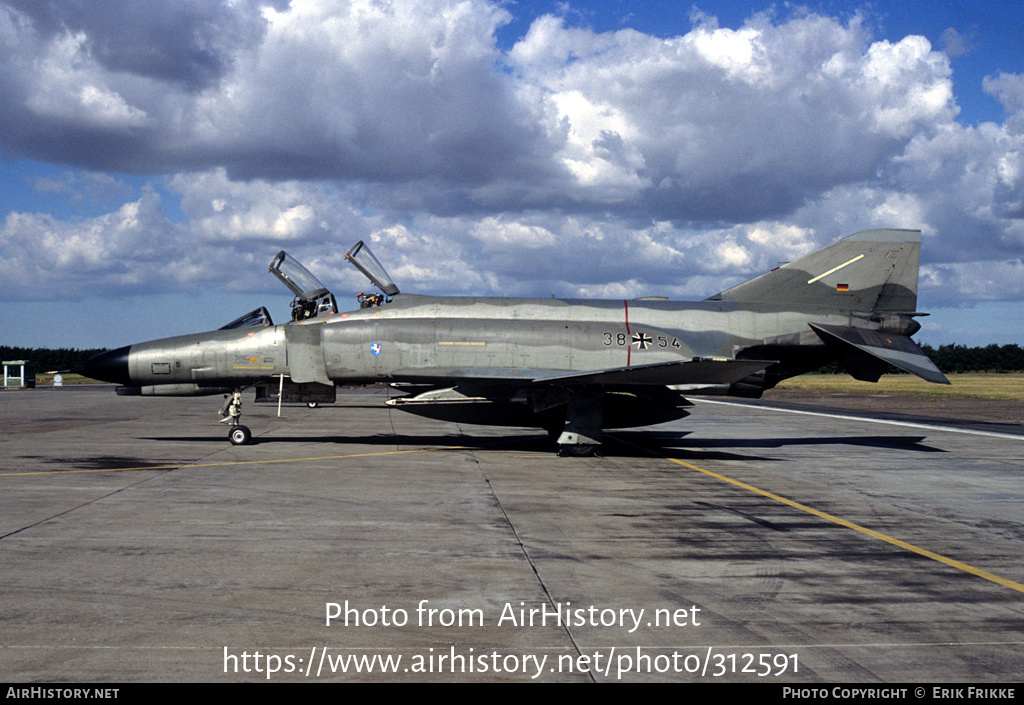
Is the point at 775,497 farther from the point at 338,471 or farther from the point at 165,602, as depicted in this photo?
the point at 165,602

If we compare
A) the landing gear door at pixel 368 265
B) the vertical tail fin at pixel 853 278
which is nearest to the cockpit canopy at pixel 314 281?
the landing gear door at pixel 368 265

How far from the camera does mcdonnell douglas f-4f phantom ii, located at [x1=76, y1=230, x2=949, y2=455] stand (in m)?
15.2

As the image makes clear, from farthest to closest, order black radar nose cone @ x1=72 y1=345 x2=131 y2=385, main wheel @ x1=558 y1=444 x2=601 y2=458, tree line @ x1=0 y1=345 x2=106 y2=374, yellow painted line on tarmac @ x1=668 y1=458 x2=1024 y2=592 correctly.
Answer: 1. tree line @ x1=0 y1=345 x2=106 y2=374
2. black radar nose cone @ x1=72 y1=345 x2=131 y2=385
3. main wheel @ x1=558 y1=444 x2=601 y2=458
4. yellow painted line on tarmac @ x1=668 y1=458 x2=1024 y2=592

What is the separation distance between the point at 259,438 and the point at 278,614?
520 inches

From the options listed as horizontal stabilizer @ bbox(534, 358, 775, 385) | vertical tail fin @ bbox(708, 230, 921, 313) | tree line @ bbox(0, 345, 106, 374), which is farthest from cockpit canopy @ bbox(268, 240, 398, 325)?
tree line @ bbox(0, 345, 106, 374)

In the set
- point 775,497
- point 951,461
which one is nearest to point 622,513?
point 775,497

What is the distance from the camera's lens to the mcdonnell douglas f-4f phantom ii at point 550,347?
15180 mm

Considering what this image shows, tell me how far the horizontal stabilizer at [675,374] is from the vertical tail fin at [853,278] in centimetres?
348

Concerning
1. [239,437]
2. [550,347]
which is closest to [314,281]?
[239,437]

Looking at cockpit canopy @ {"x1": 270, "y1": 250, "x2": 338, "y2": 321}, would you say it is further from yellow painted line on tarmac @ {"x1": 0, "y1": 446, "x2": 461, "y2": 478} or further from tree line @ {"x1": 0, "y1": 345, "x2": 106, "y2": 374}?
tree line @ {"x1": 0, "y1": 345, "x2": 106, "y2": 374}

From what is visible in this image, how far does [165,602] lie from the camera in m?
5.44

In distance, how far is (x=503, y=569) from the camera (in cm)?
657

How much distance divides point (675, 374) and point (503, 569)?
8.42 metres

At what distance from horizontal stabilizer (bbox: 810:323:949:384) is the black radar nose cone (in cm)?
1513
